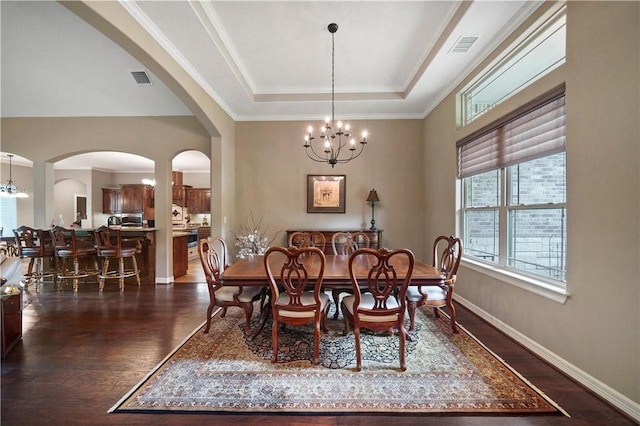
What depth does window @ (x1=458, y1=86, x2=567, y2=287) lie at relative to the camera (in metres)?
2.27

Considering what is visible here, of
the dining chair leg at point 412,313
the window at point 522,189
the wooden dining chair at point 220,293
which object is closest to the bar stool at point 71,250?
the wooden dining chair at point 220,293

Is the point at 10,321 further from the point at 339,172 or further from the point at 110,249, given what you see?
the point at 339,172

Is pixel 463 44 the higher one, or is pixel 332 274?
pixel 463 44

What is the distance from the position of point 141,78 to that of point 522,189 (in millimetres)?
5393

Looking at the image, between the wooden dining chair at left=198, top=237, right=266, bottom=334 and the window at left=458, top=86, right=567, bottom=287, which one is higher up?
the window at left=458, top=86, right=567, bottom=287

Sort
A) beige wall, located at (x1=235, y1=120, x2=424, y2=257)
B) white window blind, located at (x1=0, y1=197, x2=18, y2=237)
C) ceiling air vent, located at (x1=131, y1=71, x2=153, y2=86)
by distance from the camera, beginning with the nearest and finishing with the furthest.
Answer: ceiling air vent, located at (x1=131, y1=71, x2=153, y2=86)
beige wall, located at (x1=235, y1=120, x2=424, y2=257)
white window blind, located at (x1=0, y1=197, x2=18, y2=237)

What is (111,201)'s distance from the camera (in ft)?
29.7

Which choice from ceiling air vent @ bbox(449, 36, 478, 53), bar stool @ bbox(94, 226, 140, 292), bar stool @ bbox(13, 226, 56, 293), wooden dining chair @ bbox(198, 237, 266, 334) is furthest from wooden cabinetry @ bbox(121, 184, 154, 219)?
ceiling air vent @ bbox(449, 36, 478, 53)

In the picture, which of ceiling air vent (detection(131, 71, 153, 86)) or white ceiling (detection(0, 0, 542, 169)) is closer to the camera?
white ceiling (detection(0, 0, 542, 169))

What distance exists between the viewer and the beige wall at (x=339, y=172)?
494cm

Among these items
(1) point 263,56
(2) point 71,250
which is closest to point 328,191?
(1) point 263,56

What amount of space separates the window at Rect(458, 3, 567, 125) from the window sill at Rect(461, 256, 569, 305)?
1876mm

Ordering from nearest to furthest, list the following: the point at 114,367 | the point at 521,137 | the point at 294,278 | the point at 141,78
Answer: the point at 114,367
the point at 294,278
the point at 521,137
the point at 141,78

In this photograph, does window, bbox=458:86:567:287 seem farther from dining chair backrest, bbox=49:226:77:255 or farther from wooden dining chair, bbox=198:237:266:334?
dining chair backrest, bbox=49:226:77:255
